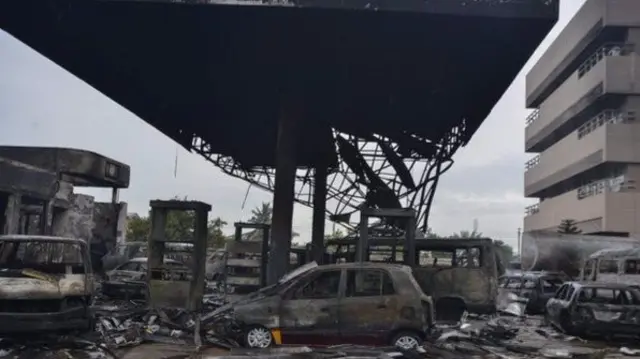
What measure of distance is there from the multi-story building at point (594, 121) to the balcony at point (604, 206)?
52 mm

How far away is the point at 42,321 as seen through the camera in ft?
32.5

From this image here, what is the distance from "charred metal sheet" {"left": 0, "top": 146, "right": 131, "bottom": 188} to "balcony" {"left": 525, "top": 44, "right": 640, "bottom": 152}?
94.7 ft

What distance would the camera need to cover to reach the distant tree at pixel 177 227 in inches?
1681

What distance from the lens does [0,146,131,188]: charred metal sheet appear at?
23.6m

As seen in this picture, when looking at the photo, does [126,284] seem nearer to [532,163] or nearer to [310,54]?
[310,54]

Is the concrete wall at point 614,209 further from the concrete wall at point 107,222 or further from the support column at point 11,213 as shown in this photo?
the support column at point 11,213

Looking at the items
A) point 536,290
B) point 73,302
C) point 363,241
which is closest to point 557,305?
point 363,241

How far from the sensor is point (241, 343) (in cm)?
1103

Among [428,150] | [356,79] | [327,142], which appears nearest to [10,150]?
[327,142]

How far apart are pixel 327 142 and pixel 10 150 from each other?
11630mm

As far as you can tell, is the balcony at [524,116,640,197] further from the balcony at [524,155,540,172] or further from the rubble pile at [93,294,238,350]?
the rubble pile at [93,294,238,350]

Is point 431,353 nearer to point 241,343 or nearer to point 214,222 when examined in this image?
point 241,343

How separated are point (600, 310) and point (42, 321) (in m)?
11.6

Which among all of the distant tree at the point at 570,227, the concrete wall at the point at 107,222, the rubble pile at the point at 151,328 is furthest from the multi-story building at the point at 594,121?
the rubble pile at the point at 151,328
